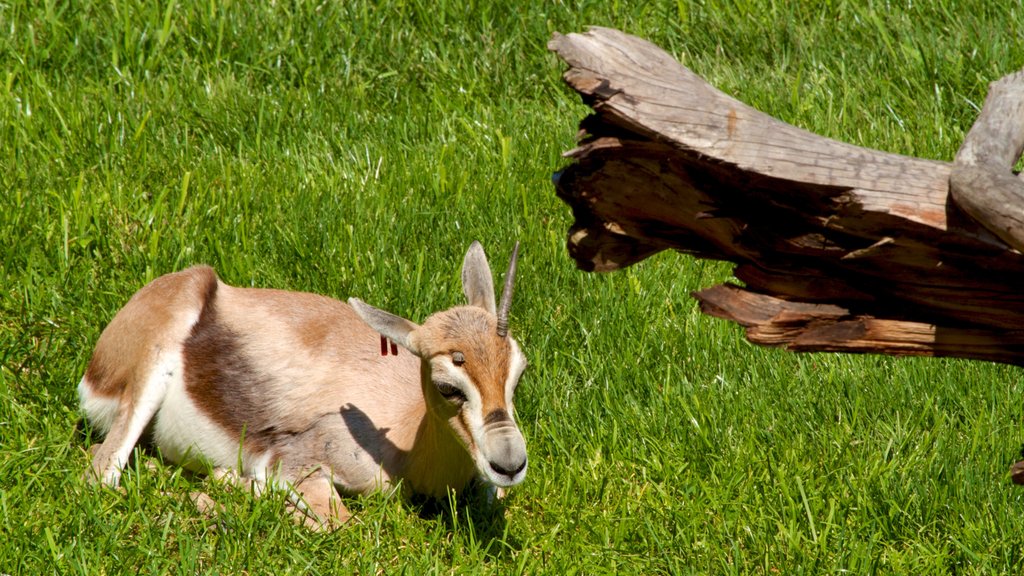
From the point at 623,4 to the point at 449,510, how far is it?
158 inches

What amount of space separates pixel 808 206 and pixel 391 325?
2.05 meters

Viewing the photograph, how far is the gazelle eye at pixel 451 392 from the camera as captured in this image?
4.70m

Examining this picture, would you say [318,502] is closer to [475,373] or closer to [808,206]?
[475,373]

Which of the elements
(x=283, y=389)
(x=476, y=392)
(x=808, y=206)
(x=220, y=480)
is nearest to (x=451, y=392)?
(x=476, y=392)

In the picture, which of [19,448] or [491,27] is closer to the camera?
[19,448]

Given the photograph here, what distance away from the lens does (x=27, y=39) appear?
7.55 meters

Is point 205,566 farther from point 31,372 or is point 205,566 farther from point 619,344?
point 619,344

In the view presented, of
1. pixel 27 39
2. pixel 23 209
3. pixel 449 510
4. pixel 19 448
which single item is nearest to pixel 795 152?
pixel 449 510

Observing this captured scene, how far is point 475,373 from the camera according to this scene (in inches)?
182

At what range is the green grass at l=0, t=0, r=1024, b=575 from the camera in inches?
180

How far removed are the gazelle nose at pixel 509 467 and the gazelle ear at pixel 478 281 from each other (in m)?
0.96

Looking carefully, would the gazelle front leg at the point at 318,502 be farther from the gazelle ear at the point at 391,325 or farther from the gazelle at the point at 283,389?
the gazelle ear at the point at 391,325

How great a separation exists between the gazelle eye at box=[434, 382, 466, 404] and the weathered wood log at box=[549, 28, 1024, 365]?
1.30 m

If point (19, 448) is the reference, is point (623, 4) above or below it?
above
